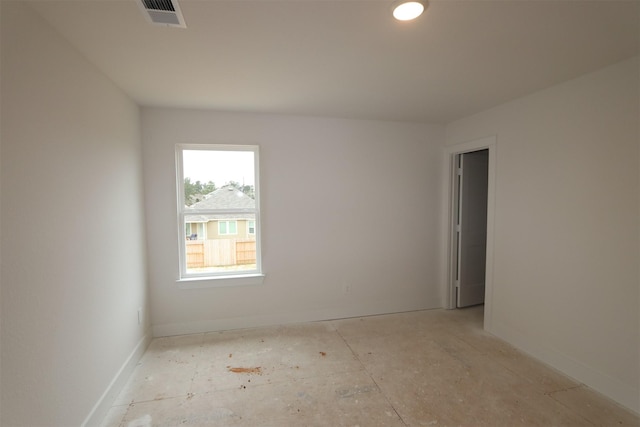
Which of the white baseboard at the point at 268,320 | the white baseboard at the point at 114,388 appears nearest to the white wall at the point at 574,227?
the white baseboard at the point at 268,320

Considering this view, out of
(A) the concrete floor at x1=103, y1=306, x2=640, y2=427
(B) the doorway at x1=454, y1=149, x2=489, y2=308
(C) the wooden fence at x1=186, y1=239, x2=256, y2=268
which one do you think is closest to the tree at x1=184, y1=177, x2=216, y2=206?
(C) the wooden fence at x1=186, y1=239, x2=256, y2=268

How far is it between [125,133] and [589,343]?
417 centimetres

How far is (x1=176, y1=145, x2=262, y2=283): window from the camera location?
3211mm

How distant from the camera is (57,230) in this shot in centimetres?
159

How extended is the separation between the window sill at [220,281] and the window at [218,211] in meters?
0.02

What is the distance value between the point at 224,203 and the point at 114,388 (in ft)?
6.10

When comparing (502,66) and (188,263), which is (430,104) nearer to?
(502,66)

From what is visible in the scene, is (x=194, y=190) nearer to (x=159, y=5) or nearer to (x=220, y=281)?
(x=220, y=281)

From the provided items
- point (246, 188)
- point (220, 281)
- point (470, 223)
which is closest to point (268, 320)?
point (220, 281)

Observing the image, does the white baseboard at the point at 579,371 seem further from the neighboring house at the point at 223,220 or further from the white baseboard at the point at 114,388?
the white baseboard at the point at 114,388

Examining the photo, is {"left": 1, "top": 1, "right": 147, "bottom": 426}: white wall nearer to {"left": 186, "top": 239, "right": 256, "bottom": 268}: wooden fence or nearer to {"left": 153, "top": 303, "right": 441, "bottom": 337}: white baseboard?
Answer: {"left": 153, "top": 303, "right": 441, "bottom": 337}: white baseboard

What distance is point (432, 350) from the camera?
2844mm

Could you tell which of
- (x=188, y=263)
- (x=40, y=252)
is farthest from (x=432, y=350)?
(x=40, y=252)

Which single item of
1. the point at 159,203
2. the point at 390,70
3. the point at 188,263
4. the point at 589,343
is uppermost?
the point at 390,70
